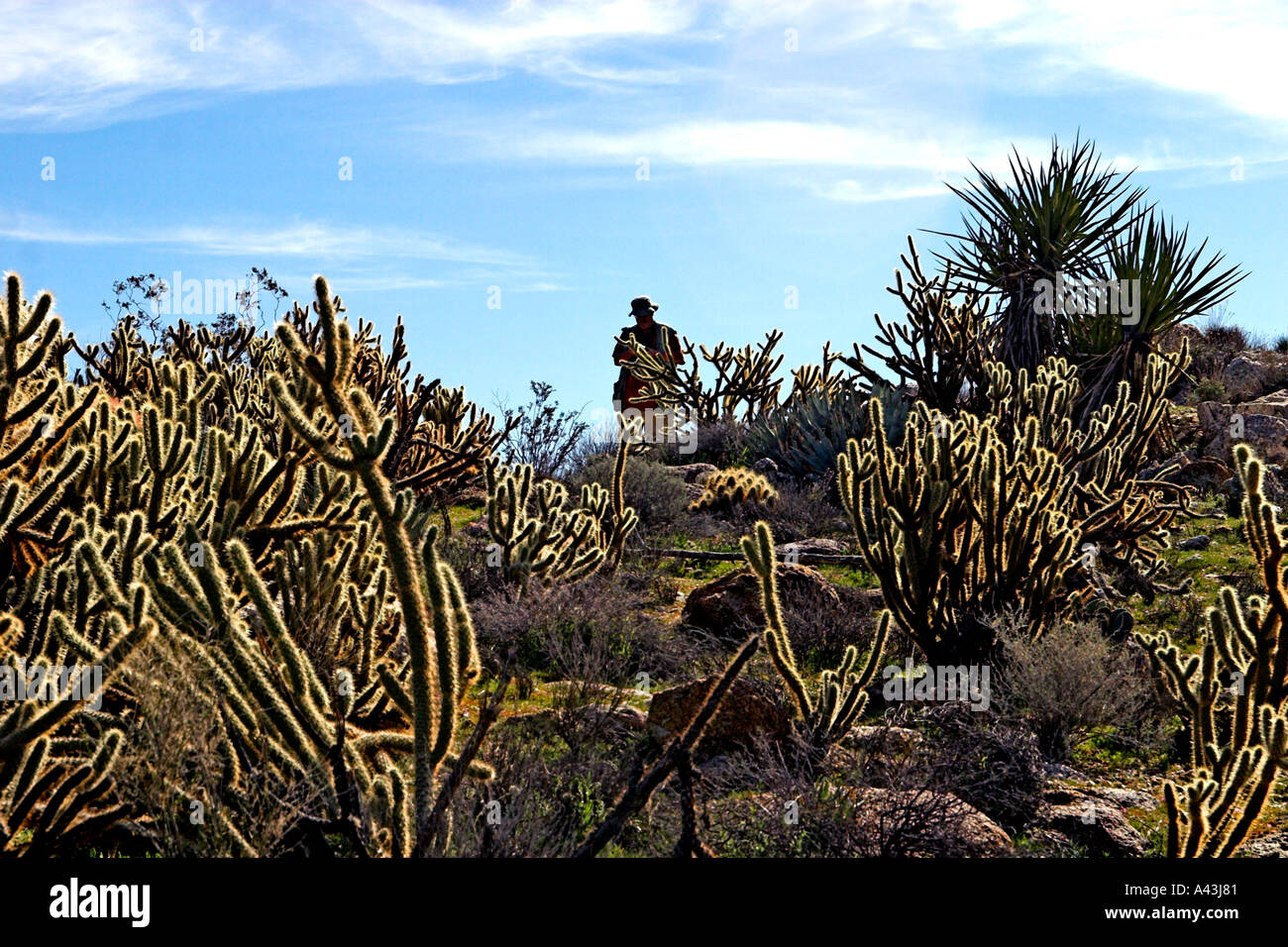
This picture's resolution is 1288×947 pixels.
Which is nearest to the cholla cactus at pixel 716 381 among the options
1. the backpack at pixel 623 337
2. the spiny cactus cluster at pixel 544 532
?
the backpack at pixel 623 337

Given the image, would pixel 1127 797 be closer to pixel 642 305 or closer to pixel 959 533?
pixel 959 533

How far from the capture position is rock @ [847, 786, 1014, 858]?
4.00 meters

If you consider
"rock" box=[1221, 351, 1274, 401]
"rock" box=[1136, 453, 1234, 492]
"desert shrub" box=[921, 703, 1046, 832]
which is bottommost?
"desert shrub" box=[921, 703, 1046, 832]

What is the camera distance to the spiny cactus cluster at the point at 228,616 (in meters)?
2.63

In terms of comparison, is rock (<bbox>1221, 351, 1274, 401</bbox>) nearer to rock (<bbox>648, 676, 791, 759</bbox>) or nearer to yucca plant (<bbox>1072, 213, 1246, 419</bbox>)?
yucca plant (<bbox>1072, 213, 1246, 419</bbox>)

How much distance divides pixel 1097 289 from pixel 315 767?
13537 mm

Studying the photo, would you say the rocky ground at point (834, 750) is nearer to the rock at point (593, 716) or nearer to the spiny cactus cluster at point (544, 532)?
the rock at point (593, 716)

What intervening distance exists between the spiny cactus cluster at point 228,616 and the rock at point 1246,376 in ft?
62.1

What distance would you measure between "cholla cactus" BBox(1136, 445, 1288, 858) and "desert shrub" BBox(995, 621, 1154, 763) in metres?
1.82

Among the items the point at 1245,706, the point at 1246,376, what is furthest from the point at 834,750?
the point at 1246,376

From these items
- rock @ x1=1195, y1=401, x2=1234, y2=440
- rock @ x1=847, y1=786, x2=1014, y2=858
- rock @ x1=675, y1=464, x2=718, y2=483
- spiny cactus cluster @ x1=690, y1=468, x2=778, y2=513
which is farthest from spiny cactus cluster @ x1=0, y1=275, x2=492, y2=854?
rock @ x1=1195, y1=401, x2=1234, y2=440

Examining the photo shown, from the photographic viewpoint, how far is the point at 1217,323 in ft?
91.4

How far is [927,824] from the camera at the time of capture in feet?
13.3
